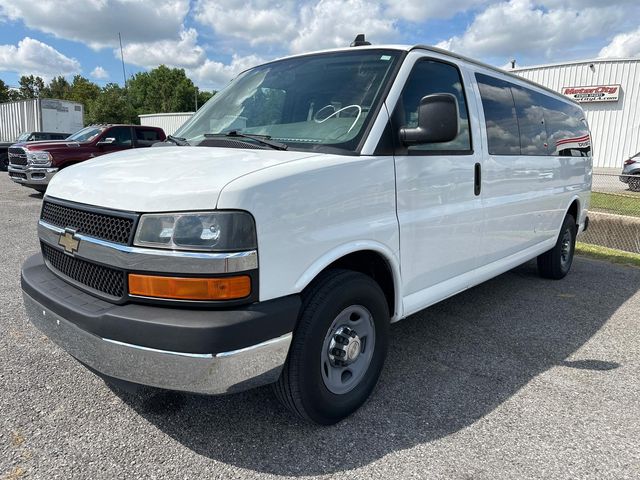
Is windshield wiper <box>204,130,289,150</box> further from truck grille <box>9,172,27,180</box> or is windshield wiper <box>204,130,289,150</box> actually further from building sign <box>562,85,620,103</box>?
building sign <box>562,85,620,103</box>

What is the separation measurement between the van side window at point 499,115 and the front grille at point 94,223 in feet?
9.03

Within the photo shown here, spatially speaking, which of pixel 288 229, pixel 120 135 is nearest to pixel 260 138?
pixel 288 229

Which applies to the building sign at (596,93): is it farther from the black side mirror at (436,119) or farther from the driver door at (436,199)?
the black side mirror at (436,119)

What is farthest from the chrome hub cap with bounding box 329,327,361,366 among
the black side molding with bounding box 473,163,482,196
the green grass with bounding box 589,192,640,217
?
the green grass with bounding box 589,192,640,217

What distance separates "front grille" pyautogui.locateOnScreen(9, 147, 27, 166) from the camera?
11922 mm

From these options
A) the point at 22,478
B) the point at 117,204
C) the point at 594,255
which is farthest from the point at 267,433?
the point at 594,255

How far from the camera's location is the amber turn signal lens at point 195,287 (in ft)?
6.68

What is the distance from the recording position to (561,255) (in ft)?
19.1

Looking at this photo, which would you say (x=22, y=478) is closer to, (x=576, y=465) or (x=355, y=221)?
(x=355, y=221)

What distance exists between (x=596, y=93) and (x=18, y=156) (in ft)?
86.6

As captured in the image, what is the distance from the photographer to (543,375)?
3.35 m

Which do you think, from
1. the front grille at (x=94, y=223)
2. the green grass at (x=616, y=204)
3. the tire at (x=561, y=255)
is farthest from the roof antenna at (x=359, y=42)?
the green grass at (x=616, y=204)

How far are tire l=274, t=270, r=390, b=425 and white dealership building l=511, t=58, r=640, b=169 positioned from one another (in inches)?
1051

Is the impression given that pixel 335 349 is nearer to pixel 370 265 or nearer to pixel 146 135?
pixel 370 265
